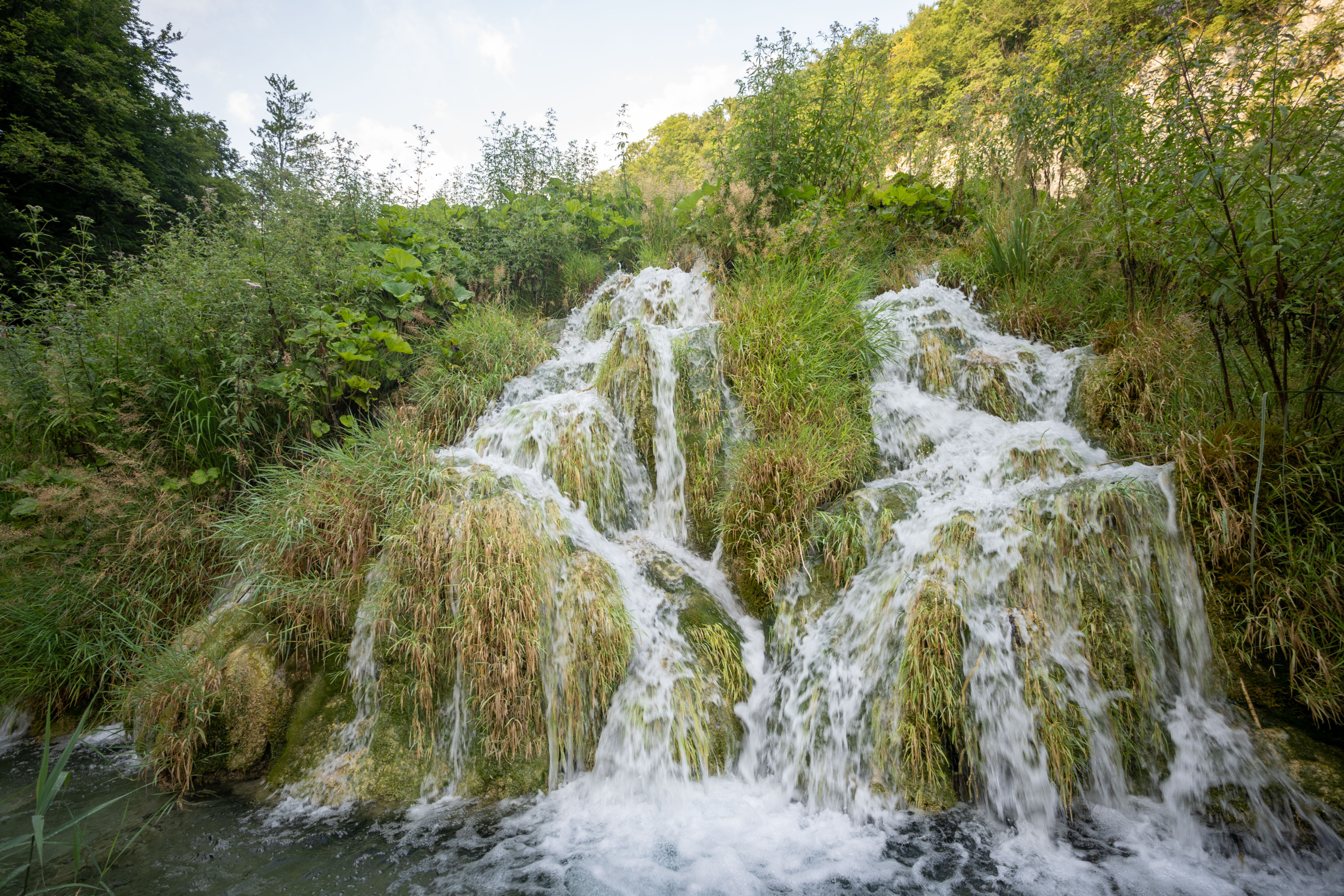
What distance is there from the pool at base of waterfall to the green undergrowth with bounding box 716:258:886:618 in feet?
4.85

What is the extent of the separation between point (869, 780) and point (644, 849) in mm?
1310

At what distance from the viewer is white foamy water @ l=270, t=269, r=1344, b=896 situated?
94.3 inches

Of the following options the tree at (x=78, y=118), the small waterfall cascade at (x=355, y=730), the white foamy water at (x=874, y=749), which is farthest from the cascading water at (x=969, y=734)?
the tree at (x=78, y=118)

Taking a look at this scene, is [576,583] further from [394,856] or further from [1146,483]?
[1146,483]

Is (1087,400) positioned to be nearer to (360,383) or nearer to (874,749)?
(874,749)

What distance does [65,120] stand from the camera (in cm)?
934

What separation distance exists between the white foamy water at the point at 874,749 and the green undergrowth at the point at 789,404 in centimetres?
32

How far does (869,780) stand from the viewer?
2867 millimetres

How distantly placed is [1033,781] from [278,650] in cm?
470

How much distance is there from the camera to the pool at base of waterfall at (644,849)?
91.8 inches

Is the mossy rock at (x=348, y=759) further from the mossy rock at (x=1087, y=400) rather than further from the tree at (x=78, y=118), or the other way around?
the tree at (x=78, y=118)

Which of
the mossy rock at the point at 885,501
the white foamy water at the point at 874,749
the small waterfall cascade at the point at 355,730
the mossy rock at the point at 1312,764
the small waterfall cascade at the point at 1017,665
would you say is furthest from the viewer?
the mossy rock at the point at 885,501

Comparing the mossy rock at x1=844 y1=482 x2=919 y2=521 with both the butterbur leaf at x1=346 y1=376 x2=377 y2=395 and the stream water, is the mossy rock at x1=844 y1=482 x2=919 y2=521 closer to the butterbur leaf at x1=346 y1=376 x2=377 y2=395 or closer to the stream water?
the stream water

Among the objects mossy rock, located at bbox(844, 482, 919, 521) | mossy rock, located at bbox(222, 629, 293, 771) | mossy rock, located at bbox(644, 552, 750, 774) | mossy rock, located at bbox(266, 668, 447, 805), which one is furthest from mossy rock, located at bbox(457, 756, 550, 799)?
mossy rock, located at bbox(844, 482, 919, 521)
